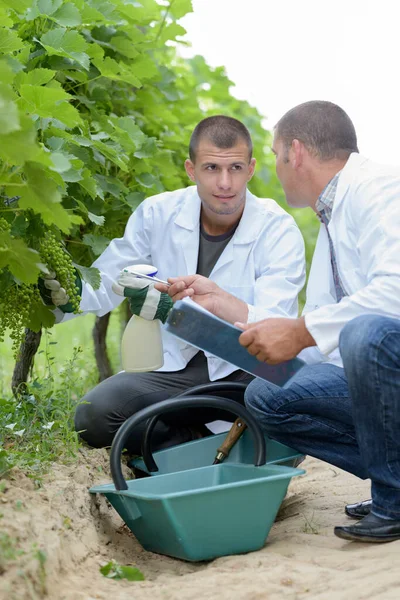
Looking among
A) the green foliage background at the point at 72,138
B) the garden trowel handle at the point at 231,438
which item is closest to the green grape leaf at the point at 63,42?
the green foliage background at the point at 72,138

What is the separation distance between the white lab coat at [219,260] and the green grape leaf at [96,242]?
0.11 m

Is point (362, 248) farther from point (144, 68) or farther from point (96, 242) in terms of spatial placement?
point (144, 68)

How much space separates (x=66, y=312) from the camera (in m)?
3.42

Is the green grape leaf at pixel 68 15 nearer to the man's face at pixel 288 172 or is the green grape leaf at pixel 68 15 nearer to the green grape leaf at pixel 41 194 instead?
the man's face at pixel 288 172

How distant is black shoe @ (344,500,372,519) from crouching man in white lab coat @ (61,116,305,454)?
0.83 metres

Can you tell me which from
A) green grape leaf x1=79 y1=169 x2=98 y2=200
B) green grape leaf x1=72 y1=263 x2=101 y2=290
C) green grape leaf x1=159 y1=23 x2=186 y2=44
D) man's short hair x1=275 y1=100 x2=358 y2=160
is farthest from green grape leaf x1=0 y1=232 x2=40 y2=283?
green grape leaf x1=159 y1=23 x2=186 y2=44

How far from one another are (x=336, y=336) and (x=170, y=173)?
207cm

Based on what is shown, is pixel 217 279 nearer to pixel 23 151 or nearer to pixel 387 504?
pixel 387 504

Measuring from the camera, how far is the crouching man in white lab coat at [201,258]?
138 inches

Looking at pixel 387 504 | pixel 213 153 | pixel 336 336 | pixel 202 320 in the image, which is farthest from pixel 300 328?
pixel 213 153

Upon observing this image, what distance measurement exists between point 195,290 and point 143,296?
21 centimetres

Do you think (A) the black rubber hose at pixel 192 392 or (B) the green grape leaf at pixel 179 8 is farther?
(B) the green grape leaf at pixel 179 8

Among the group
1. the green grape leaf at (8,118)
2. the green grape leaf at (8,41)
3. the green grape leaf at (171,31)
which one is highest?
the green grape leaf at (171,31)

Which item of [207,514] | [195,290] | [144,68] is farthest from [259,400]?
[144,68]
